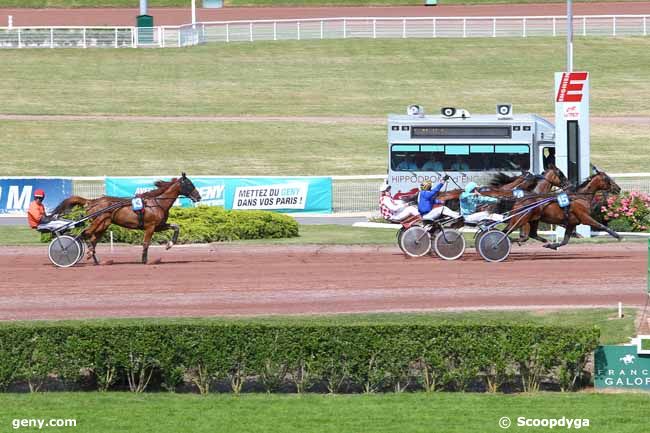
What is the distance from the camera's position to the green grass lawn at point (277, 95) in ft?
140

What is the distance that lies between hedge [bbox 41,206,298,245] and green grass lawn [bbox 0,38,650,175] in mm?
13702

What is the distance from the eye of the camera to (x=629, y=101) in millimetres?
51062

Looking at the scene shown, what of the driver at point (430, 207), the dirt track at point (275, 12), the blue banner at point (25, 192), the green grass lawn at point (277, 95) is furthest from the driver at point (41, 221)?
the dirt track at point (275, 12)

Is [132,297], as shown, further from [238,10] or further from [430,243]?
[238,10]

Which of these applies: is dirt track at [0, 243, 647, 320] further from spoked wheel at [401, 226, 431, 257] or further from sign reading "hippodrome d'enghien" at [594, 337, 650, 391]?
sign reading "hippodrome d'enghien" at [594, 337, 650, 391]

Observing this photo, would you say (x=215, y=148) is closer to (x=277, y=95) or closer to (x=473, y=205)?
(x=277, y=95)

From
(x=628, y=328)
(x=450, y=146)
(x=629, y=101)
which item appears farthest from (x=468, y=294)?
(x=629, y=101)

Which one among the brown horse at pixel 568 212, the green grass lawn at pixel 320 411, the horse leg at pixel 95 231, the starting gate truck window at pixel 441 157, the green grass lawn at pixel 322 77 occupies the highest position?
the green grass lawn at pixel 322 77

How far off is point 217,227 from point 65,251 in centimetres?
499

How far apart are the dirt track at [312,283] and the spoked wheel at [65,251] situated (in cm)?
21

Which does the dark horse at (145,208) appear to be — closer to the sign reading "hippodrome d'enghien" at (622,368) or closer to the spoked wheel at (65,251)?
the spoked wheel at (65,251)

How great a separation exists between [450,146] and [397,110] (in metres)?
19.2

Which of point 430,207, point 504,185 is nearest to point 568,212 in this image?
point 504,185

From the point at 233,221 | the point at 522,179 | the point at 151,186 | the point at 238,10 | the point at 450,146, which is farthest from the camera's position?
the point at 238,10
